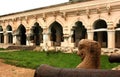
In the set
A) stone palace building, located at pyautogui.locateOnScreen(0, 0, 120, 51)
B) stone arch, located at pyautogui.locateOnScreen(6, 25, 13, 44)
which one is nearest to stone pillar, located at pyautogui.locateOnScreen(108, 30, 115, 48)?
stone palace building, located at pyautogui.locateOnScreen(0, 0, 120, 51)

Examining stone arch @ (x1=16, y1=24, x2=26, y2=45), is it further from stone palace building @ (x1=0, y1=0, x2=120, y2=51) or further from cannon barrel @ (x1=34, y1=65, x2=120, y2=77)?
cannon barrel @ (x1=34, y1=65, x2=120, y2=77)

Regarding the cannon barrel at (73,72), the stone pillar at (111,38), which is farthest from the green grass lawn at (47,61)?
the cannon barrel at (73,72)

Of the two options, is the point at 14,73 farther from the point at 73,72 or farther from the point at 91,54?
the point at 73,72

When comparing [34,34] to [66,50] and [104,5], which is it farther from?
[104,5]

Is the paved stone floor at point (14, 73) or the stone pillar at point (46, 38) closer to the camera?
the paved stone floor at point (14, 73)

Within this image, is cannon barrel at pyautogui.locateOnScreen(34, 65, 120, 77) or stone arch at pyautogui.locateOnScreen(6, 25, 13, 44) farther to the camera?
stone arch at pyautogui.locateOnScreen(6, 25, 13, 44)

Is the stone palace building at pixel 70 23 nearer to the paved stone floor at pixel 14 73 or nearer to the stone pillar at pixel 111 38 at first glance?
the stone pillar at pixel 111 38

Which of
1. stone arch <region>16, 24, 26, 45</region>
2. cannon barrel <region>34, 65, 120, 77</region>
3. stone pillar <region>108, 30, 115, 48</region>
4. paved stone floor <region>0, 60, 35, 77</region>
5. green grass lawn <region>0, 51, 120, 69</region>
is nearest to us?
cannon barrel <region>34, 65, 120, 77</region>

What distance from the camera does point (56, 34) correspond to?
109 feet

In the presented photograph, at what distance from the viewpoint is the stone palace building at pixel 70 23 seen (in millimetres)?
23766

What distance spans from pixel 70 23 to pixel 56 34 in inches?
229

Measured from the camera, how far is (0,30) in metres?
41.2

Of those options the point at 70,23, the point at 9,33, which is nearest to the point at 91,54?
the point at 70,23

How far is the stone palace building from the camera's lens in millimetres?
23766
